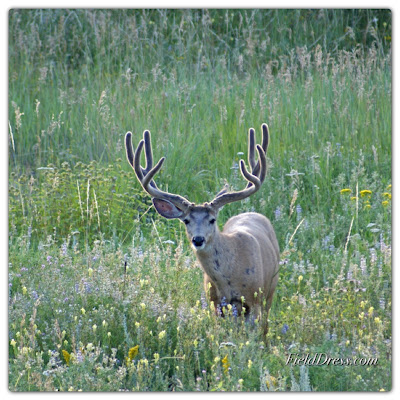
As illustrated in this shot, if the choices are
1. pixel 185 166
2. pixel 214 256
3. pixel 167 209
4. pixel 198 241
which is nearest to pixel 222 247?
pixel 214 256

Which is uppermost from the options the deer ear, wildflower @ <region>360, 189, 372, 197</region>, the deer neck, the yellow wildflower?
the yellow wildflower

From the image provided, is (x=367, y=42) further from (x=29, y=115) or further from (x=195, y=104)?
(x=29, y=115)

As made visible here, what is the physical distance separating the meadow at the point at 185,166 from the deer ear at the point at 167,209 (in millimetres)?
234

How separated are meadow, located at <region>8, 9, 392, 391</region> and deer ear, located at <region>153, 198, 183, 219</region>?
23cm

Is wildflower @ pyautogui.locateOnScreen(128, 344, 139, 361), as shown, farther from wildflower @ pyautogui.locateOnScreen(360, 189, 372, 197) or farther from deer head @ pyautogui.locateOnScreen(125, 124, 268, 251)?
wildflower @ pyautogui.locateOnScreen(360, 189, 372, 197)

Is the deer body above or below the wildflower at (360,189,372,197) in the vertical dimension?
below

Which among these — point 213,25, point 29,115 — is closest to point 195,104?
point 213,25

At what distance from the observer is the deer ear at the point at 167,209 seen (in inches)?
213

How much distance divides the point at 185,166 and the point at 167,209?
1791 mm

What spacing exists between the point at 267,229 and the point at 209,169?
3.99ft

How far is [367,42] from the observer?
634 centimetres

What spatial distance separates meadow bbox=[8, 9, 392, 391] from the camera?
5094mm

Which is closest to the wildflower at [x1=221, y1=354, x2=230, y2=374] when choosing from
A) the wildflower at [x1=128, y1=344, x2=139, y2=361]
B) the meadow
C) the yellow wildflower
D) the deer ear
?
the meadow
